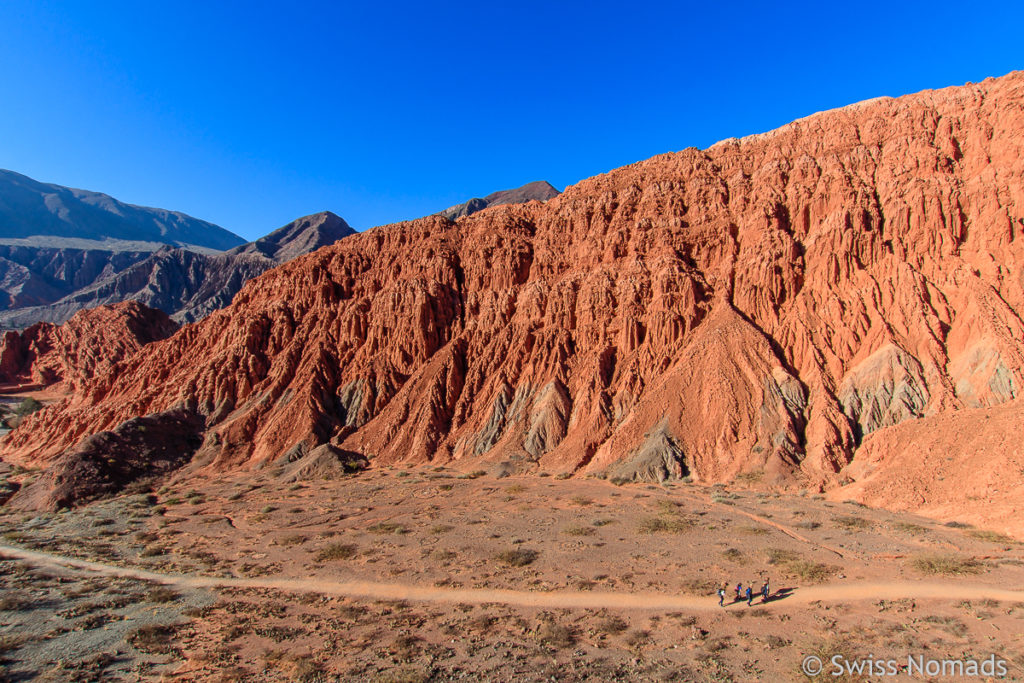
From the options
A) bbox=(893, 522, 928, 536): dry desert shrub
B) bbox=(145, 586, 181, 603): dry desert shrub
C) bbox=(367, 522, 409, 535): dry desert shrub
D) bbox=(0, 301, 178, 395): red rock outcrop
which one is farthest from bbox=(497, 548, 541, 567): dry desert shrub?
bbox=(0, 301, 178, 395): red rock outcrop

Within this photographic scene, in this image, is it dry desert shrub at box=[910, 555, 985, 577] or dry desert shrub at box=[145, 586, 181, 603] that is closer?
dry desert shrub at box=[910, 555, 985, 577]

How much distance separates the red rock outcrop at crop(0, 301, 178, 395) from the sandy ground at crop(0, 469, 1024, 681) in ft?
Answer: 205

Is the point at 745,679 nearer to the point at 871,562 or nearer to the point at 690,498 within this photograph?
the point at 871,562

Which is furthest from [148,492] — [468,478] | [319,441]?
[468,478]

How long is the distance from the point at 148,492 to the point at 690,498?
1550 inches

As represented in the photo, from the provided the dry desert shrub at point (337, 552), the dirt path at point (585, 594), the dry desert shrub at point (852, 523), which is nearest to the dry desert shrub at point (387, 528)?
the dry desert shrub at point (337, 552)

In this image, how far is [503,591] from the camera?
18.9 metres

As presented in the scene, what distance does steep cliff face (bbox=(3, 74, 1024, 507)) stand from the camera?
115 feet

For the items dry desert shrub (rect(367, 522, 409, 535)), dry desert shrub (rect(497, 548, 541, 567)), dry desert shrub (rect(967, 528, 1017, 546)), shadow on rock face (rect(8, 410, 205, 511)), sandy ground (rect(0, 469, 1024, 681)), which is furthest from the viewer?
shadow on rock face (rect(8, 410, 205, 511))

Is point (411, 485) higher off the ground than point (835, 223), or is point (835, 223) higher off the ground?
point (835, 223)

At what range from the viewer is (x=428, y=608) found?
1767cm

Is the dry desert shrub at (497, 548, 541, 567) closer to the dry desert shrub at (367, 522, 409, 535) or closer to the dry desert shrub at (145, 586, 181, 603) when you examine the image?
the dry desert shrub at (367, 522, 409, 535)

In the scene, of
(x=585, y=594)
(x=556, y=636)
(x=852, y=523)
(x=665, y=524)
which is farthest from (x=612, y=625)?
(x=852, y=523)

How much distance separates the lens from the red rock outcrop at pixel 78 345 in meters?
82.6
